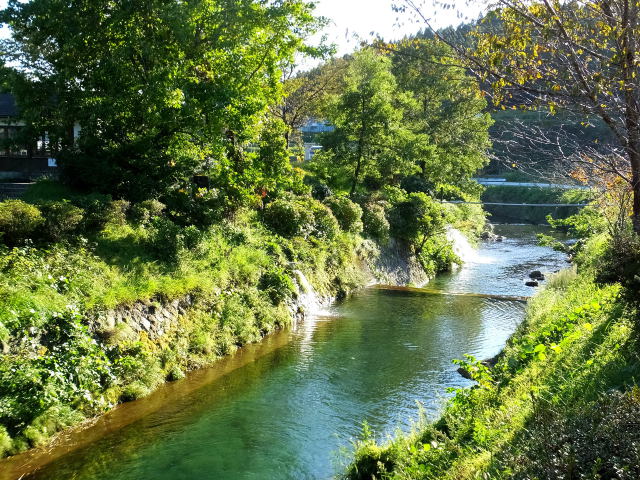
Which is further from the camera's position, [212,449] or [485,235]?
[485,235]

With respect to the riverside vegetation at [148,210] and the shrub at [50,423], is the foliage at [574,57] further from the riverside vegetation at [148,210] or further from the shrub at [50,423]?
the shrub at [50,423]

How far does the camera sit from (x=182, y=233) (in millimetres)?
17578

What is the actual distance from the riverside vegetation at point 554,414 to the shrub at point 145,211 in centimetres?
1128

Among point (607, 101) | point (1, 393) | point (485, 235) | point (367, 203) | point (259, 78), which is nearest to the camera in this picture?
point (607, 101)

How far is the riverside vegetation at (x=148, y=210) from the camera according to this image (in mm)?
11242

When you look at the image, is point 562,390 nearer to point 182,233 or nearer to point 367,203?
point 182,233

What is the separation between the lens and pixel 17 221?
13.2 metres

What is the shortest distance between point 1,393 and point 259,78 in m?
14.2

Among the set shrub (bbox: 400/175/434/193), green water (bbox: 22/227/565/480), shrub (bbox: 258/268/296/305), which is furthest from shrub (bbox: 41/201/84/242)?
shrub (bbox: 400/175/434/193)

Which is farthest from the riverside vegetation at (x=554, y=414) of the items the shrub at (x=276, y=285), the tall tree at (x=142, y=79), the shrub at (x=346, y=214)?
the shrub at (x=346, y=214)

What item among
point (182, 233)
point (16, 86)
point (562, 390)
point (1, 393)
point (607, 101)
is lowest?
point (1, 393)

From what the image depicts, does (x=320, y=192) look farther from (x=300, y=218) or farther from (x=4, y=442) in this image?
(x=4, y=442)

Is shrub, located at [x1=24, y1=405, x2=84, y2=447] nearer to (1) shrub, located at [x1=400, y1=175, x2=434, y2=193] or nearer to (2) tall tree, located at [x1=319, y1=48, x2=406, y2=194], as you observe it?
(2) tall tree, located at [x1=319, y1=48, x2=406, y2=194]

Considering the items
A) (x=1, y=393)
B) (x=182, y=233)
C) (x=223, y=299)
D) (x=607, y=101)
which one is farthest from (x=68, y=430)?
(x=607, y=101)
